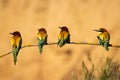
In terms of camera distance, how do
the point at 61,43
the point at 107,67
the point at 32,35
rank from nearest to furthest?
1. the point at 61,43
2. the point at 107,67
3. the point at 32,35

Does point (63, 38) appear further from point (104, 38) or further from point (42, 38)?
point (104, 38)

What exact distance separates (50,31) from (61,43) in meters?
3.65

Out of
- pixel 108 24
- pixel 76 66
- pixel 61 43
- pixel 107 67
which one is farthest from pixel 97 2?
pixel 61 43

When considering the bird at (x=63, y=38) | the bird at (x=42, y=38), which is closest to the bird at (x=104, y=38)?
the bird at (x=63, y=38)

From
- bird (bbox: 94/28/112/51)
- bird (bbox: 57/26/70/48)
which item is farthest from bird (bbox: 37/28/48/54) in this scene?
bird (bbox: 94/28/112/51)

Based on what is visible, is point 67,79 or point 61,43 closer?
point 61,43

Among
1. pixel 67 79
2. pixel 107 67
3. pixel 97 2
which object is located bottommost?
pixel 67 79

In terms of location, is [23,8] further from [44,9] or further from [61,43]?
[61,43]

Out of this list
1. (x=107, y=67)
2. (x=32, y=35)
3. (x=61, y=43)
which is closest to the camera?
(x=61, y=43)

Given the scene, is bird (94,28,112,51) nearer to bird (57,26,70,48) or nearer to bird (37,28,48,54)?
bird (57,26,70,48)

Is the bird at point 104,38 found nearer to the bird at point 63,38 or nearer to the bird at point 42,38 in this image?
the bird at point 63,38

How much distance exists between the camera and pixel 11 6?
6.74m

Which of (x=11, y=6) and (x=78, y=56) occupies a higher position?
(x=11, y=6)

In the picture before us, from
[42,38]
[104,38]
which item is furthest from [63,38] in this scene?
[104,38]
